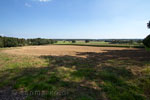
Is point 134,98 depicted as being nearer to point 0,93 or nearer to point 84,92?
point 84,92

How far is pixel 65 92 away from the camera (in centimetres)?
339

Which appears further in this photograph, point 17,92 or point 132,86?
point 132,86

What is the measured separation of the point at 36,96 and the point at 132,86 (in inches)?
154

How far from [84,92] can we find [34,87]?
2.07 m

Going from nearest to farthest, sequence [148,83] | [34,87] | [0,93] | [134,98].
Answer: [134,98]
[0,93]
[34,87]
[148,83]

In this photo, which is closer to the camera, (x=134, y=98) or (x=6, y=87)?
(x=134, y=98)

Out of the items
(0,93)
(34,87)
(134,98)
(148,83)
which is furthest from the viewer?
(148,83)

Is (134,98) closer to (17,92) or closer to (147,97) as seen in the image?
(147,97)

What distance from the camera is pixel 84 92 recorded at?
3408mm

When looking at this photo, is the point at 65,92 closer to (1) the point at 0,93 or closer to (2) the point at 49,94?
(2) the point at 49,94

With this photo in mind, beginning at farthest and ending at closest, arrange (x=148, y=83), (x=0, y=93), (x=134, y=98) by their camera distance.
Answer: (x=148, y=83) → (x=0, y=93) → (x=134, y=98)

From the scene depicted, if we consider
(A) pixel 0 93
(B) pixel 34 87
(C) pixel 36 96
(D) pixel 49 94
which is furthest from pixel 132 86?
(A) pixel 0 93

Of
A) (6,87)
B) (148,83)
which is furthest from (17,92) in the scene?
(148,83)

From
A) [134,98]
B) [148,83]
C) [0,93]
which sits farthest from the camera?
[148,83]
